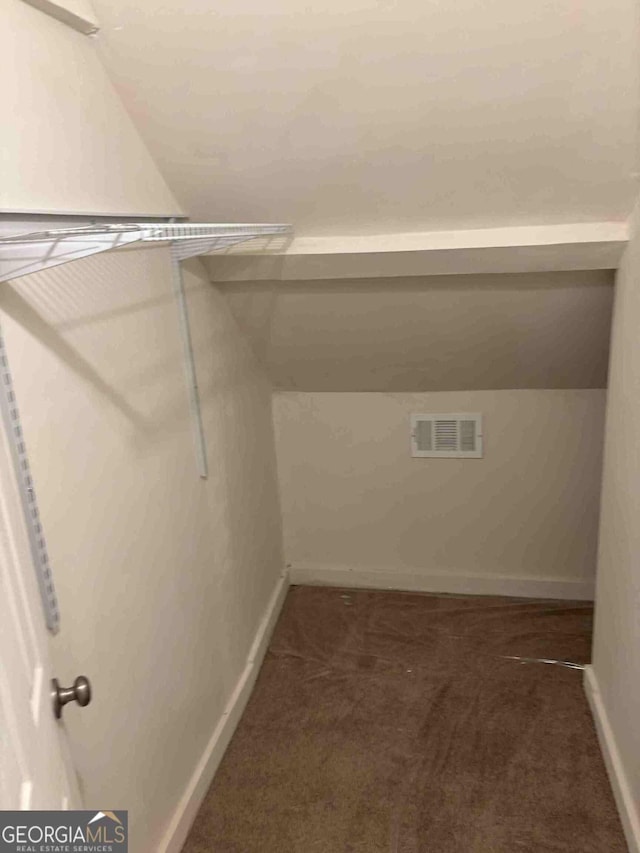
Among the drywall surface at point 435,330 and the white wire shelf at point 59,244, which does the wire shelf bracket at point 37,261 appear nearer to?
the white wire shelf at point 59,244

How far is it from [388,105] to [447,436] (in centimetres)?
133

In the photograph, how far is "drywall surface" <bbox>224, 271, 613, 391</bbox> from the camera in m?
1.92

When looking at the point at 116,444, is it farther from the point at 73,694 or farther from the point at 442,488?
the point at 442,488

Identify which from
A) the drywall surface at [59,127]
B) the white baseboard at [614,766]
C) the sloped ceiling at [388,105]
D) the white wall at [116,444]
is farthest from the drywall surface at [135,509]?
the white baseboard at [614,766]

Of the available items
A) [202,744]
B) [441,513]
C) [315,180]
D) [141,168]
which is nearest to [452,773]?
[202,744]

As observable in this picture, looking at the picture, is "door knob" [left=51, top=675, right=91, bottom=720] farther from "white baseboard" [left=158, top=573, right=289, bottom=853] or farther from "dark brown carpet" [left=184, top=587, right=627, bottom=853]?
"dark brown carpet" [left=184, top=587, right=627, bottom=853]

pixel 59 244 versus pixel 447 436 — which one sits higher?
pixel 59 244

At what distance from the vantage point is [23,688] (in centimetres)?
86

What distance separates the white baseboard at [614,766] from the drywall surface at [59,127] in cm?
174

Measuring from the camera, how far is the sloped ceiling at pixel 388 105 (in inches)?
48.3

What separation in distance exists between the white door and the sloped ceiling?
84 cm

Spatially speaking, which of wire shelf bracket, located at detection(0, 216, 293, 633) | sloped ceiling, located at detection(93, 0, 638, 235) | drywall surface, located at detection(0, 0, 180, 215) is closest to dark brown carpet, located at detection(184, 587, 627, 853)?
wire shelf bracket, located at detection(0, 216, 293, 633)

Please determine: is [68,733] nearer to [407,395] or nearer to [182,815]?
[182,815]

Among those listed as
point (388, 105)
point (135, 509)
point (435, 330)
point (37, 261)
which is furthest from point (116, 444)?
point (435, 330)
